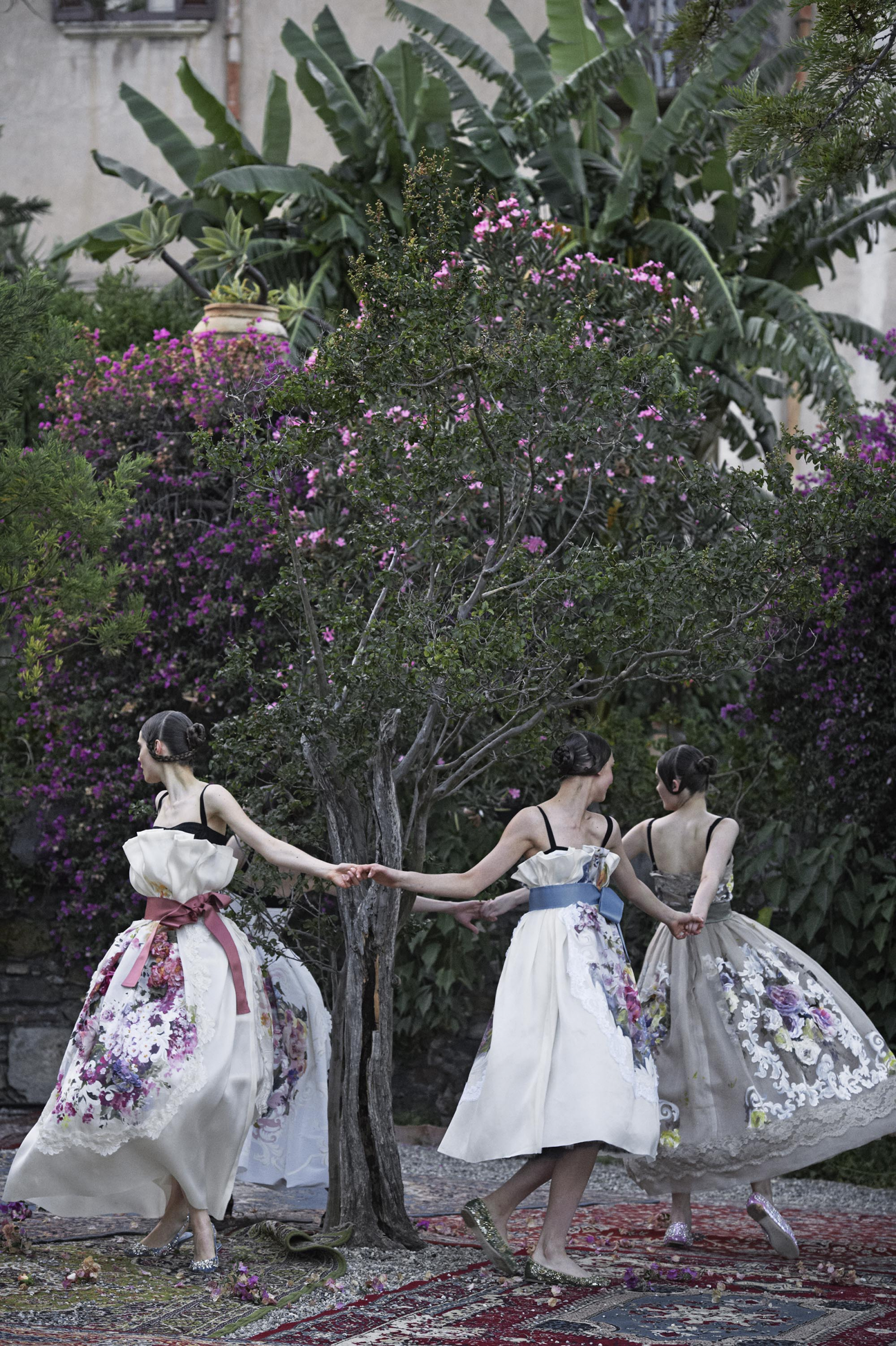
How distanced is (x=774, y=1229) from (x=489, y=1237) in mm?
1176

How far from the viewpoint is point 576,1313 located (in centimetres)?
443

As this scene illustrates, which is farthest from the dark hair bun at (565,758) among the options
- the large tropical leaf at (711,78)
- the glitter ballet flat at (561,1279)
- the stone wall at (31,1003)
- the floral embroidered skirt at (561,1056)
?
the large tropical leaf at (711,78)

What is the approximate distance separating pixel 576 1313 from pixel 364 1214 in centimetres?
113

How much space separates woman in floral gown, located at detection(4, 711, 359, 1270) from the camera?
4.82 meters

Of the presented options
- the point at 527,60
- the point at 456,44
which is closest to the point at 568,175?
the point at 527,60

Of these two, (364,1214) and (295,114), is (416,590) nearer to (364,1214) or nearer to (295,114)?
(364,1214)

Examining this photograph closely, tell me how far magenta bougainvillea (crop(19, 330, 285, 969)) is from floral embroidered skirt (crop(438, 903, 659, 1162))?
13.5ft

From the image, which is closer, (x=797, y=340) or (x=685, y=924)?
(x=685, y=924)

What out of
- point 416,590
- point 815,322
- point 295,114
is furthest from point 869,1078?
point 295,114

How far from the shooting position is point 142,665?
9172mm

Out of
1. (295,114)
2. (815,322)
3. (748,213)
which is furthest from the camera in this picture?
(295,114)

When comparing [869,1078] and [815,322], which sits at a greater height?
[815,322]

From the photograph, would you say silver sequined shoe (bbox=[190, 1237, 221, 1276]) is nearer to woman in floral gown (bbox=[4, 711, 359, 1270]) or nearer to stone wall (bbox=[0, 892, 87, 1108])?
woman in floral gown (bbox=[4, 711, 359, 1270])

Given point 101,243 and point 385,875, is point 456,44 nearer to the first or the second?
point 101,243
